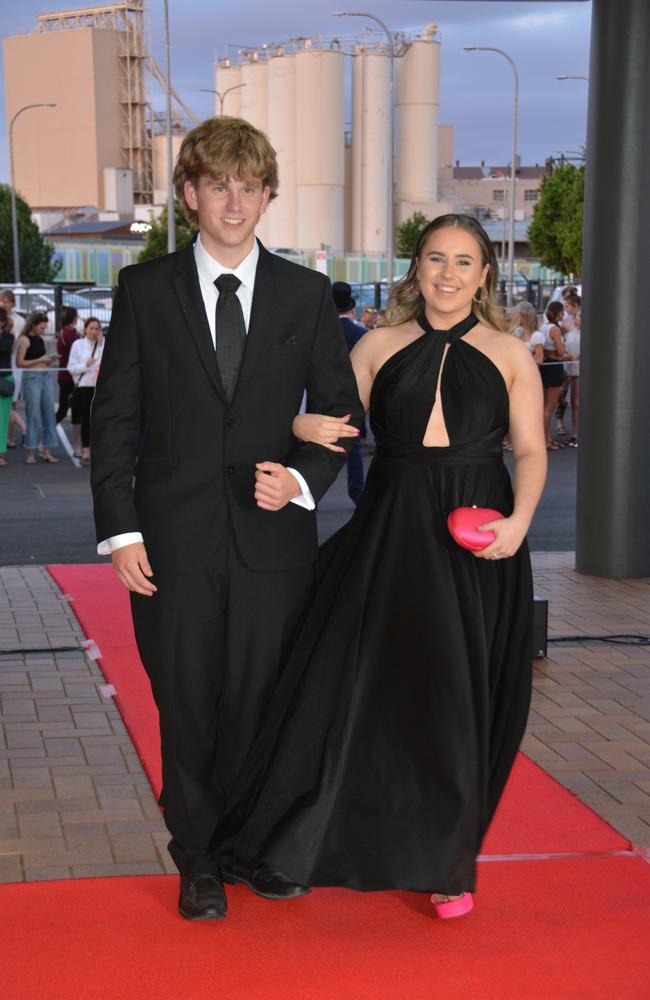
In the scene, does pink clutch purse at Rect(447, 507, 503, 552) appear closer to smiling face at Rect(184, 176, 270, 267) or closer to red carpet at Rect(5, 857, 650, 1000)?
smiling face at Rect(184, 176, 270, 267)

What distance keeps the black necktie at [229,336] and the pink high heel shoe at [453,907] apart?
1.44 m

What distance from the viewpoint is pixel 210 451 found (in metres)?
3.39

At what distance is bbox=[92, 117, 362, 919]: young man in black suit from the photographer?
3352 mm

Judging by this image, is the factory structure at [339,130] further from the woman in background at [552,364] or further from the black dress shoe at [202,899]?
the black dress shoe at [202,899]

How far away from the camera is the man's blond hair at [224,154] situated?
327 centimetres

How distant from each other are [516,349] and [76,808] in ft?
6.99

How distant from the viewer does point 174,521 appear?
340 centimetres

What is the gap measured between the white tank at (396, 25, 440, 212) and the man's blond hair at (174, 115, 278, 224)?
318 feet

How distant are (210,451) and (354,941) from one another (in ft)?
4.27

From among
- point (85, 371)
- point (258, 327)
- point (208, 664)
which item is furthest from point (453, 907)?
point (85, 371)

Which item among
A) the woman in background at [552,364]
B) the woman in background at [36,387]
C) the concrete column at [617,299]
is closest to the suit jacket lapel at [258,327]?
the concrete column at [617,299]

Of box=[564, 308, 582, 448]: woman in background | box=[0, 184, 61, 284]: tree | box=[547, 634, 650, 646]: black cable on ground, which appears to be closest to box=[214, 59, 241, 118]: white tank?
box=[0, 184, 61, 284]: tree

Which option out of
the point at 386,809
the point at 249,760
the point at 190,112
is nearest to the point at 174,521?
the point at 249,760

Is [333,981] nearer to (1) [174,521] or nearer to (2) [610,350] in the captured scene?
(1) [174,521]
